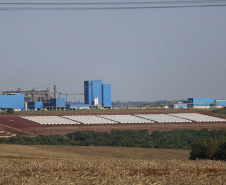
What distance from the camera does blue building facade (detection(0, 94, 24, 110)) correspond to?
316 ft

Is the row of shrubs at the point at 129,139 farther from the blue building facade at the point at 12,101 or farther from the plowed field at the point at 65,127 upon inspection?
the blue building facade at the point at 12,101

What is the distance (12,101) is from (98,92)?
23.9 meters

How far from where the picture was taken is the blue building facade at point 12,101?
96.3 m

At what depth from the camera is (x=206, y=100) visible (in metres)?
128

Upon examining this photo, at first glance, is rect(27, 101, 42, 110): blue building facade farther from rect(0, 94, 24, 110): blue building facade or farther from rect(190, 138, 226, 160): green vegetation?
rect(190, 138, 226, 160): green vegetation

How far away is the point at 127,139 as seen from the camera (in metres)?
45.6

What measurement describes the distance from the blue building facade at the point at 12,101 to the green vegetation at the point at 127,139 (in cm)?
5045

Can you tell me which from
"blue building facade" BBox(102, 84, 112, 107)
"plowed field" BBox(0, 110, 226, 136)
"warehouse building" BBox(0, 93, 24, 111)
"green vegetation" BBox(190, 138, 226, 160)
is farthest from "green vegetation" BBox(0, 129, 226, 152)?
"blue building facade" BBox(102, 84, 112, 107)

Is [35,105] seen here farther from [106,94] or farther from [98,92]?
[106,94]

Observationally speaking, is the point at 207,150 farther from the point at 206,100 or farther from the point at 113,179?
the point at 206,100

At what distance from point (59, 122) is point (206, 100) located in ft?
251

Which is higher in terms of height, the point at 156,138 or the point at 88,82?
the point at 88,82

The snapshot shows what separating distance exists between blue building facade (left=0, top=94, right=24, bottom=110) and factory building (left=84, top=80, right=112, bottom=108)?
20253 mm

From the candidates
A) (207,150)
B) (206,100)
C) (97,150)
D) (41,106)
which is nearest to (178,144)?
(97,150)
